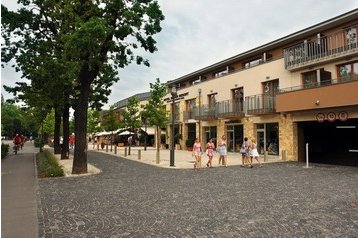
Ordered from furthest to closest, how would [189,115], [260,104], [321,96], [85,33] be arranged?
1. [189,115]
2. [260,104]
3. [321,96]
4. [85,33]

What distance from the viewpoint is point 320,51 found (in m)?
19.1

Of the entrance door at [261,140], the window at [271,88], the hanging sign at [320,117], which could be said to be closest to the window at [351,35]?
the hanging sign at [320,117]

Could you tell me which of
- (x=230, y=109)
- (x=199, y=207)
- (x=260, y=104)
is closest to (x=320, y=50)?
(x=260, y=104)

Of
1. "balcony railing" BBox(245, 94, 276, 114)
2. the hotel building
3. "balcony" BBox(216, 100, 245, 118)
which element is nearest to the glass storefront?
the hotel building

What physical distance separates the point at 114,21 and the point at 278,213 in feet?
35.4

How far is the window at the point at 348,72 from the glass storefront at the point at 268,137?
5697 mm

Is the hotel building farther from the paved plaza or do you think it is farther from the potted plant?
the paved plaza

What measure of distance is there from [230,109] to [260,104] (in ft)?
12.3

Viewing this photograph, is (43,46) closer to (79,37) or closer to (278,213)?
(79,37)

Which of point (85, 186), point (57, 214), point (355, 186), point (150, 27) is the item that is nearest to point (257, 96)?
point (150, 27)

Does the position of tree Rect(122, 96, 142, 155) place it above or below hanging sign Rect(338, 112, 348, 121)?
above

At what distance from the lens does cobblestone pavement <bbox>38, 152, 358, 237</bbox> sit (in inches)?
235

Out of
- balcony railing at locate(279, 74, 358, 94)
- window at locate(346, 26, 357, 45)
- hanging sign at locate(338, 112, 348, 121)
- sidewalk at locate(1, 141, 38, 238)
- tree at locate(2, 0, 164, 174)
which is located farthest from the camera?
window at locate(346, 26, 357, 45)

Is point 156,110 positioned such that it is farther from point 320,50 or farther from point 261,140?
point 320,50
